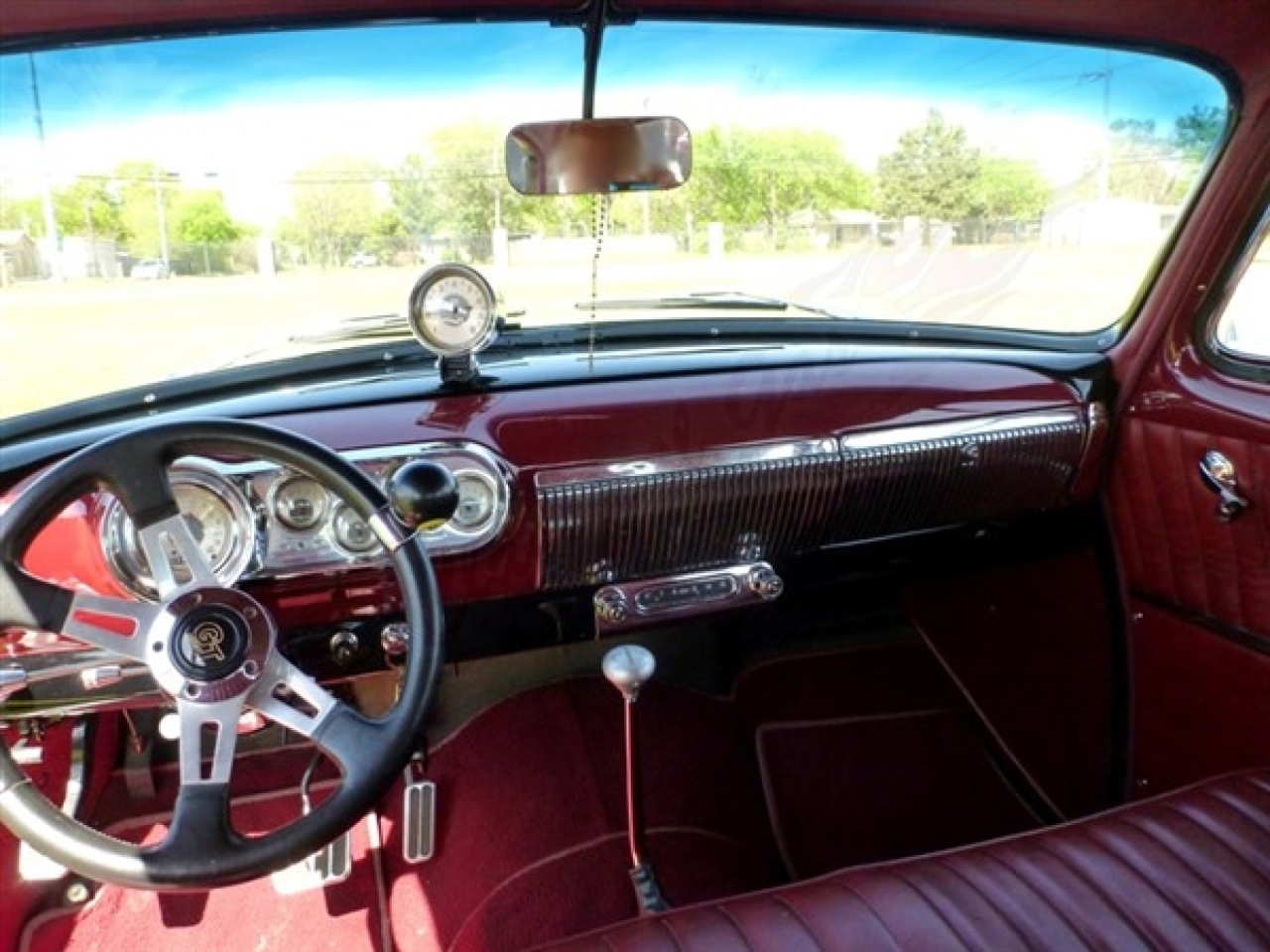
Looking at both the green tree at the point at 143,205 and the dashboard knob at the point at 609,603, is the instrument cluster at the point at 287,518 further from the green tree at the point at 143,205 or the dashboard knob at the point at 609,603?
the green tree at the point at 143,205

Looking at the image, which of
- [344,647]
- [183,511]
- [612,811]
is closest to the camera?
[183,511]

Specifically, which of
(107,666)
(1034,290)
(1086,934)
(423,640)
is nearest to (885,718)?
(1034,290)

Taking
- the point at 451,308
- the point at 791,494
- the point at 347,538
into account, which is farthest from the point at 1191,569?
the point at 347,538

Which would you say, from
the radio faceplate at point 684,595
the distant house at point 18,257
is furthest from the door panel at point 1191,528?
the distant house at point 18,257

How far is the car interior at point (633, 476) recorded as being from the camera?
1526 millimetres

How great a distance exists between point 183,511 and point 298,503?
0.18m

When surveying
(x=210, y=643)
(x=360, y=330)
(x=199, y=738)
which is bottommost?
(x=199, y=738)

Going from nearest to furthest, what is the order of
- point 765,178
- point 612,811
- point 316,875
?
point 765,178 < point 316,875 < point 612,811

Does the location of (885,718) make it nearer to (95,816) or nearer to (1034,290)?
(1034,290)

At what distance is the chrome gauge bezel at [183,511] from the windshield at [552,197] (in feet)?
1.15

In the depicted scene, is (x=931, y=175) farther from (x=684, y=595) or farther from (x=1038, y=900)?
(x=1038, y=900)

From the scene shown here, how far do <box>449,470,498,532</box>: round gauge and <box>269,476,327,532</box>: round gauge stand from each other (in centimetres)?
23

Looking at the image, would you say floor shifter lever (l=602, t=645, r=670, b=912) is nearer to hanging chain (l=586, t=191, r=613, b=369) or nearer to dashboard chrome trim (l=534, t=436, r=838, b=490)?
dashboard chrome trim (l=534, t=436, r=838, b=490)

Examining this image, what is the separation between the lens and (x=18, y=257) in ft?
5.76
